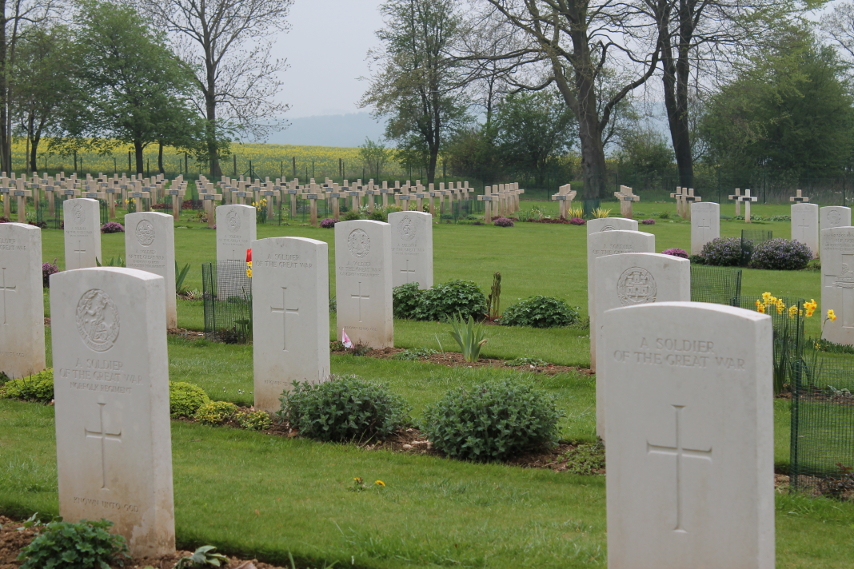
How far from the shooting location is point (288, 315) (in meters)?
8.09

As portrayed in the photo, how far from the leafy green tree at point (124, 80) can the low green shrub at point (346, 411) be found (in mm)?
42353

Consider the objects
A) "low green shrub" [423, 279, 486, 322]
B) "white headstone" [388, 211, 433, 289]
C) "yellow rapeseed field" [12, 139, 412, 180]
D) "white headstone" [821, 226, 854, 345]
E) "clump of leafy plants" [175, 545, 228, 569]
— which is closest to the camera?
"clump of leafy plants" [175, 545, 228, 569]

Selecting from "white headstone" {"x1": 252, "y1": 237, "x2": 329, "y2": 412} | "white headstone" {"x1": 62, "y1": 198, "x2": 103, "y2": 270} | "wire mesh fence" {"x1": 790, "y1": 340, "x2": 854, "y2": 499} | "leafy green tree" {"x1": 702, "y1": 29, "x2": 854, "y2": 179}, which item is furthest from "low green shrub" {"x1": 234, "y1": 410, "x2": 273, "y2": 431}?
"leafy green tree" {"x1": 702, "y1": 29, "x2": 854, "y2": 179}

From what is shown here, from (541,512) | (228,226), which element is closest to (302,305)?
(541,512)

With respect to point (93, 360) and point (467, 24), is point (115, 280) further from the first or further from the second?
point (467, 24)

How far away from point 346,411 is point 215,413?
1451 mm

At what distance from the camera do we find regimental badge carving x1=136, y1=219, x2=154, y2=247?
12.8m

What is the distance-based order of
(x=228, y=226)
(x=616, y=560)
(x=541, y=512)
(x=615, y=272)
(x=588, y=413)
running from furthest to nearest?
(x=228, y=226) → (x=588, y=413) → (x=615, y=272) → (x=541, y=512) → (x=616, y=560)

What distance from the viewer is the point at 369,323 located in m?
11.1

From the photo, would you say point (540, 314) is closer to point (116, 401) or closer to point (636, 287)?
point (636, 287)

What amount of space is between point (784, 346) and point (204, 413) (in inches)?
218

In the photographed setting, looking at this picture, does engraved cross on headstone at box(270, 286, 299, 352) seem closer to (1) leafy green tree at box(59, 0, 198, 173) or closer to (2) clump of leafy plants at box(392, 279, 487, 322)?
(2) clump of leafy plants at box(392, 279, 487, 322)

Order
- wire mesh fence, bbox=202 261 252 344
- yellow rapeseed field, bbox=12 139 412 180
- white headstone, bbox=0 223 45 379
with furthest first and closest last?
yellow rapeseed field, bbox=12 139 412 180, wire mesh fence, bbox=202 261 252 344, white headstone, bbox=0 223 45 379

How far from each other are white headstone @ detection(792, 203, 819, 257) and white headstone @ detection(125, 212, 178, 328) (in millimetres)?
16460
